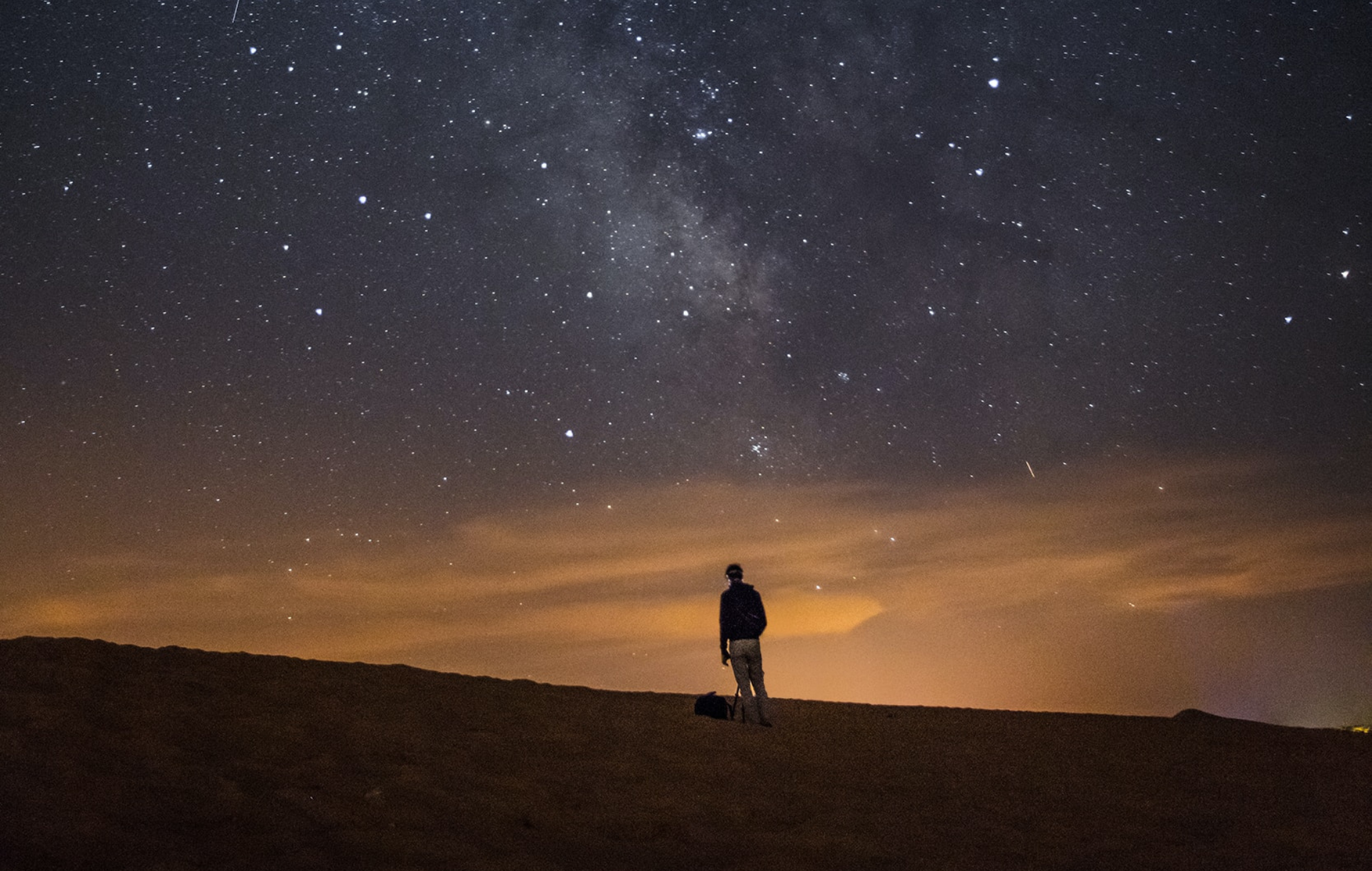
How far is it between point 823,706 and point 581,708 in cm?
394

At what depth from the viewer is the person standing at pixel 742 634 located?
10.5 m

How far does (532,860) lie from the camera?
17.7 feet

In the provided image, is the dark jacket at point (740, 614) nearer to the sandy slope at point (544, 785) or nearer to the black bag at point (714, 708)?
the black bag at point (714, 708)

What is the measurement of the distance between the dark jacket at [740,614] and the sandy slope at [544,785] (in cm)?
105

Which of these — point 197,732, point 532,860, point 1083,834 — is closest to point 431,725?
point 197,732

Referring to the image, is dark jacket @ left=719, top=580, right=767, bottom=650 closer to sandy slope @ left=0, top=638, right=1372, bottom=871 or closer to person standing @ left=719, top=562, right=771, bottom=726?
person standing @ left=719, top=562, right=771, bottom=726

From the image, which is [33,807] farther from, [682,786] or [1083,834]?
[1083,834]

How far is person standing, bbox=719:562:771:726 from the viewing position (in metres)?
10.5

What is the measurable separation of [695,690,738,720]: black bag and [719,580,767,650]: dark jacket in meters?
0.57

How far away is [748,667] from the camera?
10547 mm

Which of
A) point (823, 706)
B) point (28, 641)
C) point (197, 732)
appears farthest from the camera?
point (823, 706)

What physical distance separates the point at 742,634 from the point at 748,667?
39 cm

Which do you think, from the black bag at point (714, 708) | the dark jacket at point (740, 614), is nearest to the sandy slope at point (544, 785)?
the black bag at point (714, 708)

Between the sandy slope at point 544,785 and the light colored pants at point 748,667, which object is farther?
the light colored pants at point 748,667
